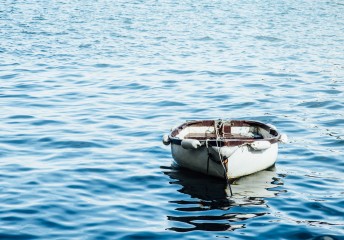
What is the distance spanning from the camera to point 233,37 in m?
44.6

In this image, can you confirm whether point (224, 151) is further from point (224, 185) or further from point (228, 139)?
point (224, 185)

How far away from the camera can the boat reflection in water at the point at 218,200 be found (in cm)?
1483

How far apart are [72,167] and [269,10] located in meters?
42.2

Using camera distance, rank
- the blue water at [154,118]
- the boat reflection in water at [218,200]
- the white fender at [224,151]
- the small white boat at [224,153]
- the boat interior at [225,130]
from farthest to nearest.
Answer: the boat interior at [225,130] < the small white boat at [224,153] < the white fender at [224,151] < the blue water at [154,118] < the boat reflection in water at [218,200]

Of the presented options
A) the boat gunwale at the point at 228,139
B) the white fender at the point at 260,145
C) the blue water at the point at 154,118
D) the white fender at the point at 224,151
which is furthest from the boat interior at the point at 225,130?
the white fender at the point at 224,151

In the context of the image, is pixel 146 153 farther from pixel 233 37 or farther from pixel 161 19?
pixel 161 19

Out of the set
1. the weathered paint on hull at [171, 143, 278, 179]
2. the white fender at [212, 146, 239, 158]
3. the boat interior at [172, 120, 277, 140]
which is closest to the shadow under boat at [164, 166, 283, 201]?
the weathered paint on hull at [171, 143, 278, 179]

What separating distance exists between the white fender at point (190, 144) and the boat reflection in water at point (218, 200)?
901 mm

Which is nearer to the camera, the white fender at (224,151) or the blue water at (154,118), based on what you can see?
the blue water at (154,118)

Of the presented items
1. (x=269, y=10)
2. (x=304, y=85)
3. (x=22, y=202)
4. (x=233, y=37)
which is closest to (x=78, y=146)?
(x=22, y=202)

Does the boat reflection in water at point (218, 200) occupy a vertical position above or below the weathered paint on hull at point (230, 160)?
below

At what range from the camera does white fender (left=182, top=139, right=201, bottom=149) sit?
17.3 meters

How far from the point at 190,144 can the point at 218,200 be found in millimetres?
1830

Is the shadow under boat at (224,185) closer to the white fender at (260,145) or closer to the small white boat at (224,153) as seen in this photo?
the small white boat at (224,153)
